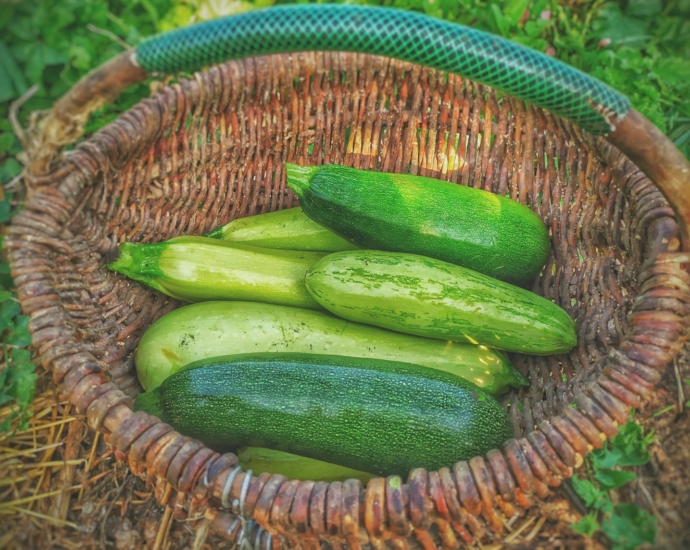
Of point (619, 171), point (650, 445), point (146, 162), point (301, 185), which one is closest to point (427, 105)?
point (301, 185)

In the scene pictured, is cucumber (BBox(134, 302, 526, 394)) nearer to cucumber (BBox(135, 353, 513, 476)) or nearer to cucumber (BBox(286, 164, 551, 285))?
cucumber (BBox(135, 353, 513, 476))

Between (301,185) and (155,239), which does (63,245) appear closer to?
(155,239)

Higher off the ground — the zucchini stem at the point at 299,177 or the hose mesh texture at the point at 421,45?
the hose mesh texture at the point at 421,45

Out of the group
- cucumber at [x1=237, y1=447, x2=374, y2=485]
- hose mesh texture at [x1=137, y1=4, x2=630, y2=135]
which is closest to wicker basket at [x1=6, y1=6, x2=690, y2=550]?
hose mesh texture at [x1=137, y1=4, x2=630, y2=135]

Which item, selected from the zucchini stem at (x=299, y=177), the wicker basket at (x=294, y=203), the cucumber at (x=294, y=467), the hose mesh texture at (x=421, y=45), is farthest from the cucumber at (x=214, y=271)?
the hose mesh texture at (x=421, y=45)

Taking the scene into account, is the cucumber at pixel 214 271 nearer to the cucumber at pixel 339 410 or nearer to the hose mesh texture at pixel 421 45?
the cucumber at pixel 339 410

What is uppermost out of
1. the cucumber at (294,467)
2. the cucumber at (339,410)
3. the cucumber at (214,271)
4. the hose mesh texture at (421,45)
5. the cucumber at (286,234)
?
the hose mesh texture at (421,45)
